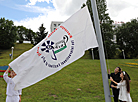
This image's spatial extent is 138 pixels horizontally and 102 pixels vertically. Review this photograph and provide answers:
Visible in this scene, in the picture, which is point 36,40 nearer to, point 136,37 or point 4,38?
point 4,38

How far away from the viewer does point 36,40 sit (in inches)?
1565

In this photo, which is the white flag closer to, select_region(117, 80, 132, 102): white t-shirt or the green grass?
select_region(117, 80, 132, 102): white t-shirt

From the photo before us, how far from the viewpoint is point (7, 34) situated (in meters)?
57.6

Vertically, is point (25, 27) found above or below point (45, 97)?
above

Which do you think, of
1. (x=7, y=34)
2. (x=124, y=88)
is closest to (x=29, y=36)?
(x=7, y=34)

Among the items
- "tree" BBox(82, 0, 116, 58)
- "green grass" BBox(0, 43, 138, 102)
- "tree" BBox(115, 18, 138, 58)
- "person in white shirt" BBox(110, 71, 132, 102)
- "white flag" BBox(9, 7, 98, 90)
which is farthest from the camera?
"tree" BBox(115, 18, 138, 58)

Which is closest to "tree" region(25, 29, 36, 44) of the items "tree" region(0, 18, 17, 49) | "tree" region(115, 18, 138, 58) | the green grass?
"tree" region(0, 18, 17, 49)

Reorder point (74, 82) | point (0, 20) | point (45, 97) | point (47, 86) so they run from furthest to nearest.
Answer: point (0, 20) → point (74, 82) → point (47, 86) → point (45, 97)

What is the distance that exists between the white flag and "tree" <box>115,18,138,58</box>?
136 feet

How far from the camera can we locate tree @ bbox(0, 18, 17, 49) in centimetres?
5562

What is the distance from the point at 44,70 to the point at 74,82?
9094 millimetres

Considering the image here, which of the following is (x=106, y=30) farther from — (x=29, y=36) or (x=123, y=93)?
(x=29, y=36)

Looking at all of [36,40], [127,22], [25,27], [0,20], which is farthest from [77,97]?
[25,27]

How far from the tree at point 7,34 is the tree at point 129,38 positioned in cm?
4184
